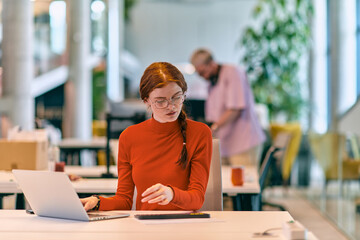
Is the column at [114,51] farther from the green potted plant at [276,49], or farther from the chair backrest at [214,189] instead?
the chair backrest at [214,189]

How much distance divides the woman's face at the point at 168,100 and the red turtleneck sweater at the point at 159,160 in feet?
0.26

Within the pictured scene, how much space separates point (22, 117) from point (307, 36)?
16.3 feet

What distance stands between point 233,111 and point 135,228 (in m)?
2.86

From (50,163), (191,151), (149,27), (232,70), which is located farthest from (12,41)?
(149,27)

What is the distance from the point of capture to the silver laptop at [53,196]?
1.73 m

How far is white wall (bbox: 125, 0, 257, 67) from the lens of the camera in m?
14.4

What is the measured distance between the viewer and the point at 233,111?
14.7ft

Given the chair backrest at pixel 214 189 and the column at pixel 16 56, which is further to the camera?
the column at pixel 16 56

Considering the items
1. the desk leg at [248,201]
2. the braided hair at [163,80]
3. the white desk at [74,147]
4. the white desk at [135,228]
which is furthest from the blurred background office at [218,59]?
the white desk at [135,228]

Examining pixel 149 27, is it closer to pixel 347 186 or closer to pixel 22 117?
pixel 22 117

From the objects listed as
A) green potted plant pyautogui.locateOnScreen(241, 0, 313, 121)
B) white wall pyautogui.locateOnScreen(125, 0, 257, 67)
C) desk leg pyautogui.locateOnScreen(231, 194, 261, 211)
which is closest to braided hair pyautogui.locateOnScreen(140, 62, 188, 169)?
desk leg pyautogui.locateOnScreen(231, 194, 261, 211)

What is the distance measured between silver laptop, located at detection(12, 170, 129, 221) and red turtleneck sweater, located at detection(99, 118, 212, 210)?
0.19 metres

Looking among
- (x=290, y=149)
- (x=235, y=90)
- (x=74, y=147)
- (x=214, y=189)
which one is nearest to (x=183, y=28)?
(x=290, y=149)

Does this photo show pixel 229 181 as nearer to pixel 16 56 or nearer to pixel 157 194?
pixel 157 194
